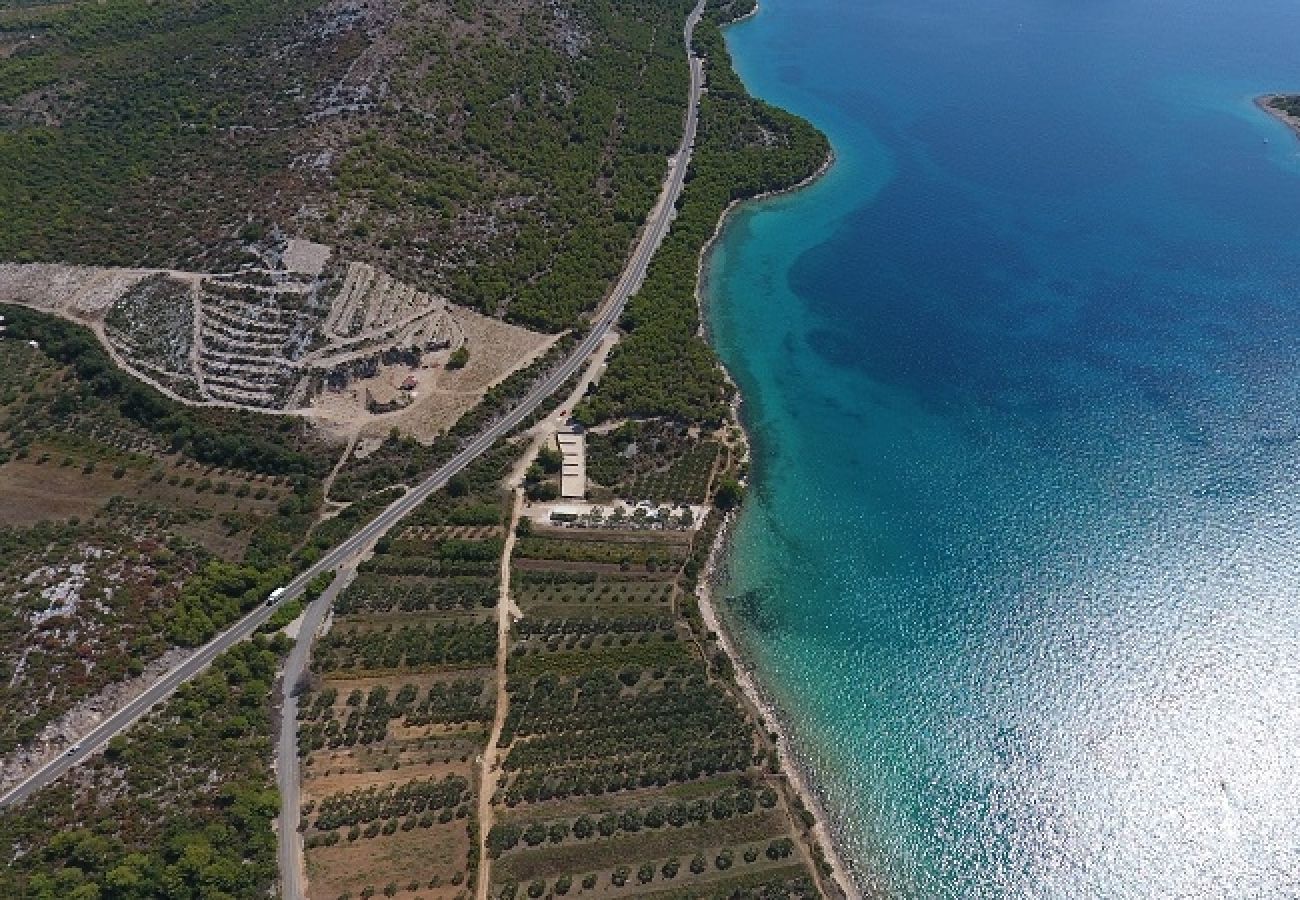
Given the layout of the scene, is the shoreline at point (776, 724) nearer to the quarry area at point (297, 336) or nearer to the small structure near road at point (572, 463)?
the small structure near road at point (572, 463)

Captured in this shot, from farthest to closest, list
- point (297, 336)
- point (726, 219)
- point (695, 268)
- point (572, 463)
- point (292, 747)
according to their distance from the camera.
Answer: point (726, 219)
point (695, 268)
point (297, 336)
point (572, 463)
point (292, 747)

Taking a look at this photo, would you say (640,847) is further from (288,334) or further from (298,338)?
(288,334)

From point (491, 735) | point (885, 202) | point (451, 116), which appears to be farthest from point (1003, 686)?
point (451, 116)

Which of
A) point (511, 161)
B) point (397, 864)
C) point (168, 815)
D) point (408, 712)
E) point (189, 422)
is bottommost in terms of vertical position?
point (168, 815)

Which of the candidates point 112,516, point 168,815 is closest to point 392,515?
point 112,516

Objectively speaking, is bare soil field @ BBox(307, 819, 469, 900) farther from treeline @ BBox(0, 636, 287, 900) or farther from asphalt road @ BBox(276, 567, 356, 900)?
treeline @ BBox(0, 636, 287, 900)

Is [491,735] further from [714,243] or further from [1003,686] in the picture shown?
[714,243]
